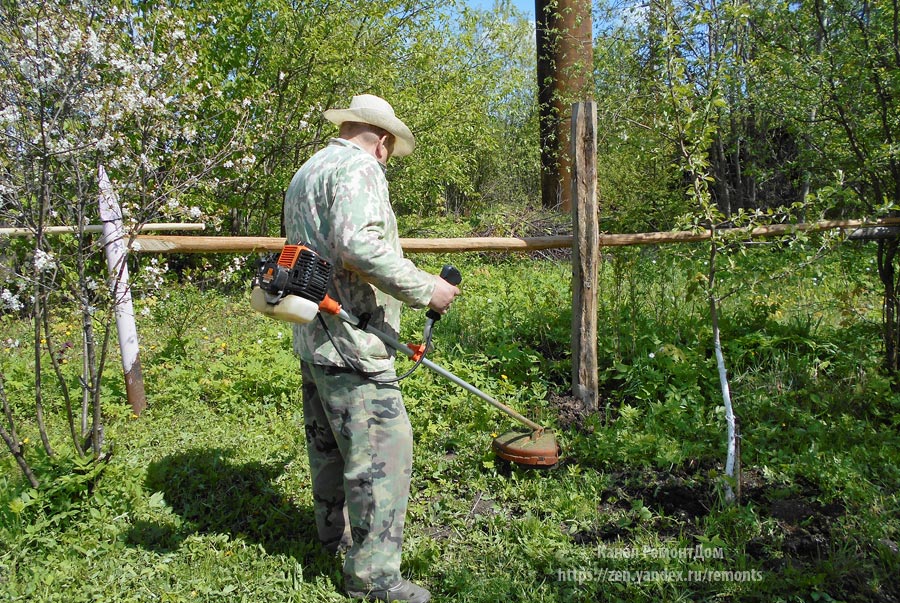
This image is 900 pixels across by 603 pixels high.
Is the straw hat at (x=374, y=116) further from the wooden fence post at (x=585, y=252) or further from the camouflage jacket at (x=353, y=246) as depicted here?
the wooden fence post at (x=585, y=252)

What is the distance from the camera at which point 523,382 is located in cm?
479

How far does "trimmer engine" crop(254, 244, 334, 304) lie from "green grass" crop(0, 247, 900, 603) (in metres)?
1.43

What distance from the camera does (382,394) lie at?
262 centimetres

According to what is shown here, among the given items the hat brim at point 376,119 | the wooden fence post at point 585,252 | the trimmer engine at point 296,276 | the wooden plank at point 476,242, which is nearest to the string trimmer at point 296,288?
the trimmer engine at point 296,276

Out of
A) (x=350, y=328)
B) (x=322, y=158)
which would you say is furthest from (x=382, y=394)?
(x=322, y=158)

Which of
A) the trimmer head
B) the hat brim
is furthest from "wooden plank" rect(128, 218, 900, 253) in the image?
the hat brim

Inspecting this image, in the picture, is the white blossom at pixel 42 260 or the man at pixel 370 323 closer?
the man at pixel 370 323

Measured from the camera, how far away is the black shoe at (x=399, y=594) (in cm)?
269

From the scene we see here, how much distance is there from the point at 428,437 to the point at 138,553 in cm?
179

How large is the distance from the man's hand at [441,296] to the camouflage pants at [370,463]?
40cm

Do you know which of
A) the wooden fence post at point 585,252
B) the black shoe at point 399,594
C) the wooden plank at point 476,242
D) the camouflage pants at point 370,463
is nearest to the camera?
the camouflage pants at point 370,463

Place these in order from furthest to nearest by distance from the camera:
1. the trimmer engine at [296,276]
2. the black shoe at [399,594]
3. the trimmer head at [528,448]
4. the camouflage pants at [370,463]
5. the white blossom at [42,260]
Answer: the trimmer head at [528,448]
the white blossom at [42,260]
the black shoe at [399,594]
the camouflage pants at [370,463]
the trimmer engine at [296,276]

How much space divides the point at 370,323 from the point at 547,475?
1696mm

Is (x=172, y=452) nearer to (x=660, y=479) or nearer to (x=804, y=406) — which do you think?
(x=660, y=479)
